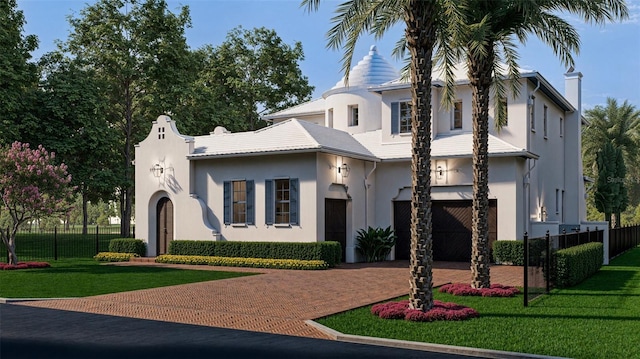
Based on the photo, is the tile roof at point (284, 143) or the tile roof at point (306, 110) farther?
the tile roof at point (306, 110)

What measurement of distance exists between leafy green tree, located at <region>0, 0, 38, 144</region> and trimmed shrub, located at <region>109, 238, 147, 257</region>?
9980 mm

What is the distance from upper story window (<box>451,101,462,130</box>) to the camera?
1084 inches

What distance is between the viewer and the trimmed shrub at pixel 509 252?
2348 centimetres

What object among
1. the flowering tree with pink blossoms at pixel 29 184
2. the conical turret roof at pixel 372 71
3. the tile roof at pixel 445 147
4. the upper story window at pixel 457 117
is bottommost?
the flowering tree with pink blossoms at pixel 29 184

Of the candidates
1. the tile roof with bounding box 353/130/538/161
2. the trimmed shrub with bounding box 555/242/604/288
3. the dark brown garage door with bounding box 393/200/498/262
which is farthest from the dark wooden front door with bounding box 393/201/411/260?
the trimmed shrub with bounding box 555/242/604/288

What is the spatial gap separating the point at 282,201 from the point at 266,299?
33.0 ft

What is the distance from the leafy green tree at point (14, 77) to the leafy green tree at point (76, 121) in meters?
1.14

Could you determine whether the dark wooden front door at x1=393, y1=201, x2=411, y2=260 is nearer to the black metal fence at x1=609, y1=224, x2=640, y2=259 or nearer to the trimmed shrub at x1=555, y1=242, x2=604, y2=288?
the black metal fence at x1=609, y1=224, x2=640, y2=259

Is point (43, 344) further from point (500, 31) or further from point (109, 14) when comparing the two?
point (109, 14)

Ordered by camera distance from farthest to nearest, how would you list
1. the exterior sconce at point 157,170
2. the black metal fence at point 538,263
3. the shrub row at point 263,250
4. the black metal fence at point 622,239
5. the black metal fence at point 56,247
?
the black metal fence at point 56,247 → the exterior sconce at point 157,170 → the black metal fence at point 622,239 → the shrub row at point 263,250 → the black metal fence at point 538,263

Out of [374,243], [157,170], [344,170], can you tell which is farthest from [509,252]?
[157,170]

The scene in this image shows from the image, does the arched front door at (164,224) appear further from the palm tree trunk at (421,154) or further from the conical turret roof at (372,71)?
the palm tree trunk at (421,154)

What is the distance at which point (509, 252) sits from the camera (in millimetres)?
23750

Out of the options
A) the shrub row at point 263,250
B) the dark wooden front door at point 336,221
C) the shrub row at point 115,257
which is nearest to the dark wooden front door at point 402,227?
the dark wooden front door at point 336,221
